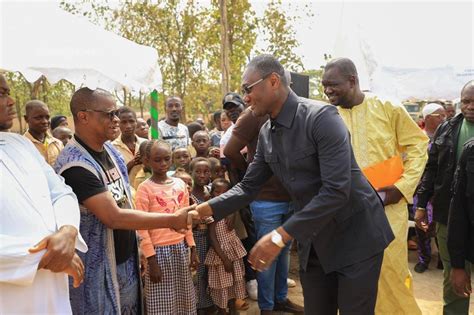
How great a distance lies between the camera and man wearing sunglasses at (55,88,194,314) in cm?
231

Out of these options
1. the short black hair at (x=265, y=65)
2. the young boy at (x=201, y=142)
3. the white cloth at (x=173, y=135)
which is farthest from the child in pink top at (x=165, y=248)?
the white cloth at (x=173, y=135)

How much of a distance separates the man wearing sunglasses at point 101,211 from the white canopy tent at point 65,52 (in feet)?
1.45

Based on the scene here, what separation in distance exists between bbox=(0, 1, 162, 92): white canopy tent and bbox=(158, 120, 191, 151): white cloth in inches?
81.2

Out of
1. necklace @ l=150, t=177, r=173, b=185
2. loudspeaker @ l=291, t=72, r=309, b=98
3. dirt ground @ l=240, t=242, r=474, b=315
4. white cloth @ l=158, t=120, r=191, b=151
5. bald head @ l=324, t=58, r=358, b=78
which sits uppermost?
bald head @ l=324, t=58, r=358, b=78

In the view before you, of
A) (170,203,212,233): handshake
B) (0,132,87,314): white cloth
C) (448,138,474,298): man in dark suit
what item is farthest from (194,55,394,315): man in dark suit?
(0,132,87,314): white cloth

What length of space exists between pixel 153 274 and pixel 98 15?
15329 millimetres

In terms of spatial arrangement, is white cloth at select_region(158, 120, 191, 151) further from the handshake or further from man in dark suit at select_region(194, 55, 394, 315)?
man in dark suit at select_region(194, 55, 394, 315)

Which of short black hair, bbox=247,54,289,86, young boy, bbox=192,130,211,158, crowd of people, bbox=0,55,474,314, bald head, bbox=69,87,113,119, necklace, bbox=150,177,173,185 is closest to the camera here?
crowd of people, bbox=0,55,474,314

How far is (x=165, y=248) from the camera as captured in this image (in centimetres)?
341

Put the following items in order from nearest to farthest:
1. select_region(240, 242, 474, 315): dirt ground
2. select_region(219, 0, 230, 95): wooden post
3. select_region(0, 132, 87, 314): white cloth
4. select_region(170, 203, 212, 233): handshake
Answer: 1. select_region(0, 132, 87, 314): white cloth
2. select_region(170, 203, 212, 233): handshake
3. select_region(240, 242, 474, 315): dirt ground
4. select_region(219, 0, 230, 95): wooden post

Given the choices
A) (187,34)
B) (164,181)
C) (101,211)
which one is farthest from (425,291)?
(187,34)

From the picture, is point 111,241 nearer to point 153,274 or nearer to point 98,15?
point 153,274

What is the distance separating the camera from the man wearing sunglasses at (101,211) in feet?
7.59

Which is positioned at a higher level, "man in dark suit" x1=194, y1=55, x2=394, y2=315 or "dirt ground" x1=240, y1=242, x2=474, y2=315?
"man in dark suit" x1=194, y1=55, x2=394, y2=315
